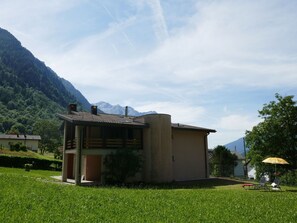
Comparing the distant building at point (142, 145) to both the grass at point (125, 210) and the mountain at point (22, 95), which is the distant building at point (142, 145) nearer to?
the grass at point (125, 210)

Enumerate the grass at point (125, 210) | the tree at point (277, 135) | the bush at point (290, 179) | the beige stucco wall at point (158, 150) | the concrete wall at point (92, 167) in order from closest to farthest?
the grass at point (125, 210)
the beige stucco wall at point (158, 150)
the bush at point (290, 179)
the concrete wall at point (92, 167)
the tree at point (277, 135)

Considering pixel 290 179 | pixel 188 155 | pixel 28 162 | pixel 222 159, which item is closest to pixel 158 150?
pixel 188 155

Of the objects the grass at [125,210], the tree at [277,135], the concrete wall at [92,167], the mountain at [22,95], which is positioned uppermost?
the mountain at [22,95]

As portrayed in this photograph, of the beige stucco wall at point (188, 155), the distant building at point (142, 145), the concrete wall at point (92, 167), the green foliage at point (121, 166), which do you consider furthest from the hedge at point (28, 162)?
the beige stucco wall at point (188, 155)

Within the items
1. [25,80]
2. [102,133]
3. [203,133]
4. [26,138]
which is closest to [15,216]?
[102,133]

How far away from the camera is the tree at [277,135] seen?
3416 cm

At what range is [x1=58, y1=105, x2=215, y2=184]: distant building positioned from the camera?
22984 millimetres

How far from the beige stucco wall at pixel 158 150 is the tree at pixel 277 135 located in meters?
14.5

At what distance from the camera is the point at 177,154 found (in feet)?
89.2

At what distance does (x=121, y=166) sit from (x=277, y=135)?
67.5 feet

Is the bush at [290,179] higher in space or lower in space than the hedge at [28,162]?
lower

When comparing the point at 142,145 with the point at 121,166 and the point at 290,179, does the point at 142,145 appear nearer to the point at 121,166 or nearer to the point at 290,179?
the point at 121,166

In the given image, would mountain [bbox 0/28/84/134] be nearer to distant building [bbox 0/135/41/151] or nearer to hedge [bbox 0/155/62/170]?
distant building [bbox 0/135/41/151]

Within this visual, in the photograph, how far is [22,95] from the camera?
144250mm
